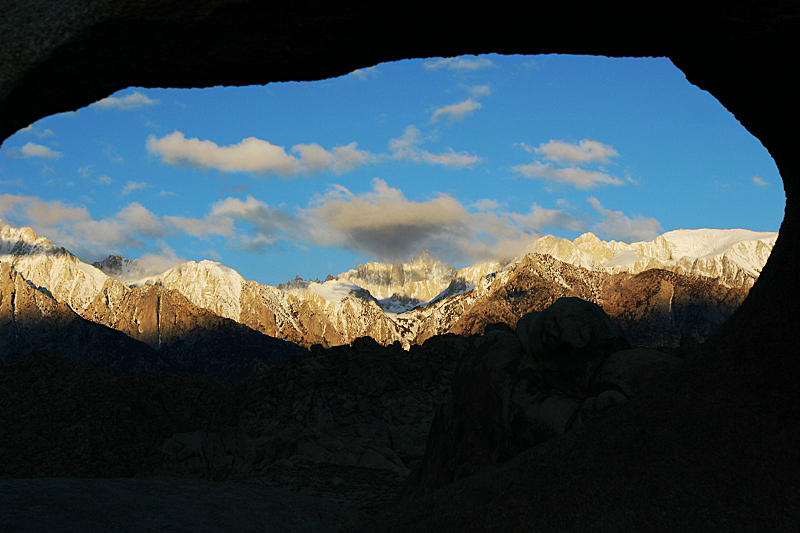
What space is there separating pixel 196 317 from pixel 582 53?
119536 millimetres

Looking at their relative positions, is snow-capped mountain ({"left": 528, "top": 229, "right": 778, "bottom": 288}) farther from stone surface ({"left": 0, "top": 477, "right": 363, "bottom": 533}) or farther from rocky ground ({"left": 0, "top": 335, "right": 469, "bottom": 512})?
stone surface ({"left": 0, "top": 477, "right": 363, "bottom": 533})

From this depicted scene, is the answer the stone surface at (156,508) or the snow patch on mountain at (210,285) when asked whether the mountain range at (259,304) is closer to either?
the snow patch on mountain at (210,285)

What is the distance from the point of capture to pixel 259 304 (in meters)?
180

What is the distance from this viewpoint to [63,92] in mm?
3529

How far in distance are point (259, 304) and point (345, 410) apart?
16457cm

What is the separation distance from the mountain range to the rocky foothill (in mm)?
6579

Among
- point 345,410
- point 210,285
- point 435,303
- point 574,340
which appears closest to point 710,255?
point 435,303

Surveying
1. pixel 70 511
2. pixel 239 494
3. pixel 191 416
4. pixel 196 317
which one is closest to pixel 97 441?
pixel 191 416

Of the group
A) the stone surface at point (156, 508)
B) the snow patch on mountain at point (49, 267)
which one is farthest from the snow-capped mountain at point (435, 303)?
the stone surface at point (156, 508)

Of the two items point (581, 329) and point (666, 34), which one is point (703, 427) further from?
point (666, 34)

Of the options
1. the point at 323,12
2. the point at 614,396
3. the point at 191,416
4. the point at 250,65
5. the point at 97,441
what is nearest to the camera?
the point at 323,12

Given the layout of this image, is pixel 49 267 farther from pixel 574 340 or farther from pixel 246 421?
pixel 574 340

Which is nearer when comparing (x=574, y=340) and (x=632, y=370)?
(x=632, y=370)

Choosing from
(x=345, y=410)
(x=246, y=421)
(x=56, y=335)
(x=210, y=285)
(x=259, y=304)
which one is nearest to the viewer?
(x=345, y=410)
